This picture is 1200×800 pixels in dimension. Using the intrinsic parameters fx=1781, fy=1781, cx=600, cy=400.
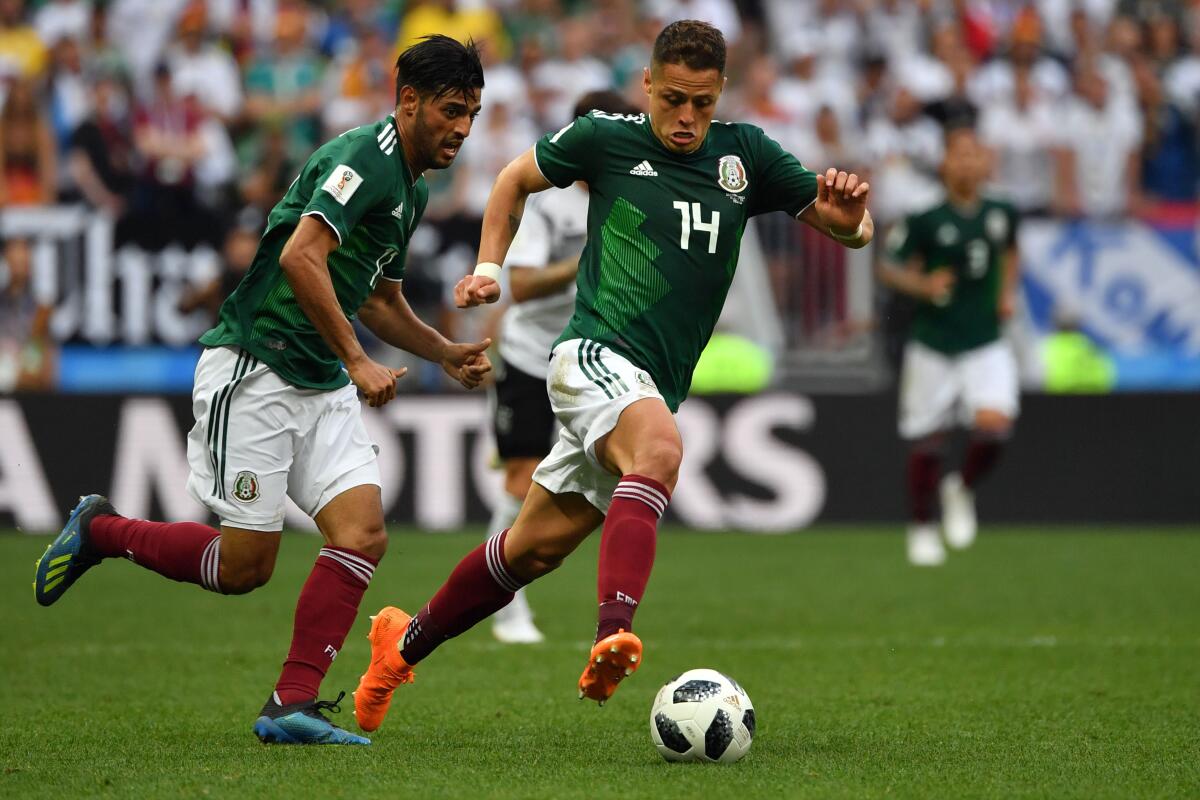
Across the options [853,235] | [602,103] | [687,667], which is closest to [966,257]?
[602,103]

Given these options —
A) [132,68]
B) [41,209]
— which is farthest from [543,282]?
[132,68]

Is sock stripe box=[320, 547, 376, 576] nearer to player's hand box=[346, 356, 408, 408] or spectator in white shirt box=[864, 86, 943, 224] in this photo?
player's hand box=[346, 356, 408, 408]

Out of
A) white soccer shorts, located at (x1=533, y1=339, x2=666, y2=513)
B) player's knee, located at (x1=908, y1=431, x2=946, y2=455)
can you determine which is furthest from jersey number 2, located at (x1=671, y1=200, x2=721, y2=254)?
player's knee, located at (x1=908, y1=431, x2=946, y2=455)

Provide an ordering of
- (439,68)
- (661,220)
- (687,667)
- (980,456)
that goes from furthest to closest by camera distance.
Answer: (980,456)
(687,667)
(661,220)
(439,68)

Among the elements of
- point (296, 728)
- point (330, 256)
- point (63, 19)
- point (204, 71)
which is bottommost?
point (296, 728)

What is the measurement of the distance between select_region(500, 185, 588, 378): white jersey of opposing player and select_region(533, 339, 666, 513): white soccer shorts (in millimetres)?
2811

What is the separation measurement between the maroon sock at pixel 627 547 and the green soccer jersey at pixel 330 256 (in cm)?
120

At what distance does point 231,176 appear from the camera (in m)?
15.8

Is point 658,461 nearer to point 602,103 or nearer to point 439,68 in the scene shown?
point 439,68

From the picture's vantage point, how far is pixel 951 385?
1253 cm

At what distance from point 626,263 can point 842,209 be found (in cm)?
73

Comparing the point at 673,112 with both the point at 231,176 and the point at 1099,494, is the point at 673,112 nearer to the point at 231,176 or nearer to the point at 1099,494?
the point at 1099,494

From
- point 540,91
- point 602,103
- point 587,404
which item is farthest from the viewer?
point 540,91

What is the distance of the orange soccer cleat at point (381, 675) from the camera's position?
582cm
